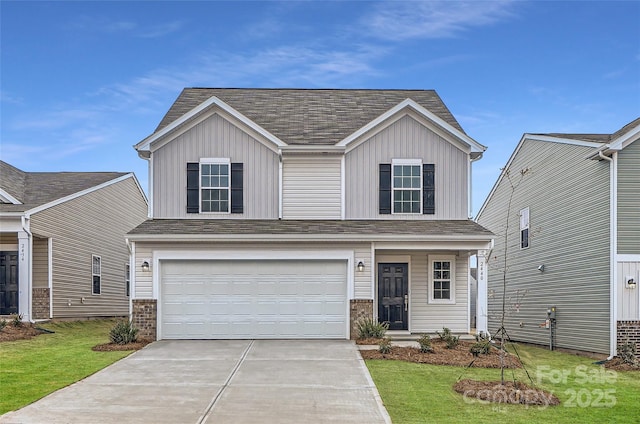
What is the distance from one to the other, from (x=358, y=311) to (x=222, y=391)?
7.21 metres

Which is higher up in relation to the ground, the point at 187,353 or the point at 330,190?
the point at 330,190

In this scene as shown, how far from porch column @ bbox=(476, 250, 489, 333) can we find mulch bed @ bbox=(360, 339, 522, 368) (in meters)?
2.74

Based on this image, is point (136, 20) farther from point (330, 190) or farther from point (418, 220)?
point (418, 220)

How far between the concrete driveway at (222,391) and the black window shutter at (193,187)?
15.2 feet

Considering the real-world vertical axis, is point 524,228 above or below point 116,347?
above

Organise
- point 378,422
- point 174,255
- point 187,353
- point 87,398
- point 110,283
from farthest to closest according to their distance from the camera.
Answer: point 110,283 < point 174,255 < point 187,353 < point 87,398 < point 378,422

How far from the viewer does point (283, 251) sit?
17969mm

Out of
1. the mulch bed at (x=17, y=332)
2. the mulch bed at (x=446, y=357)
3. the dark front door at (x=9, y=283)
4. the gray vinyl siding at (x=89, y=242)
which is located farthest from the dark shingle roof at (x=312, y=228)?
the dark front door at (x=9, y=283)

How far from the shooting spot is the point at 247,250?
17938mm

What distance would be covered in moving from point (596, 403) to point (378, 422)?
12.8ft

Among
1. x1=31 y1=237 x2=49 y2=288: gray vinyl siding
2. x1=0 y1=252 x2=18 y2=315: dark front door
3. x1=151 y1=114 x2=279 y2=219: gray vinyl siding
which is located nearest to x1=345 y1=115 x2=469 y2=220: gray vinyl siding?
x1=151 y1=114 x2=279 y2=219: gray vinyl siding

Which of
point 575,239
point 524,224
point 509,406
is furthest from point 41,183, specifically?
point 509,406

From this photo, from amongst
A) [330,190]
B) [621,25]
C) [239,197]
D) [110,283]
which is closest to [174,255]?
[239,197]

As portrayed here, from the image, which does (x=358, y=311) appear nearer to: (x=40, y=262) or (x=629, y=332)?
(x=629, y=332)
